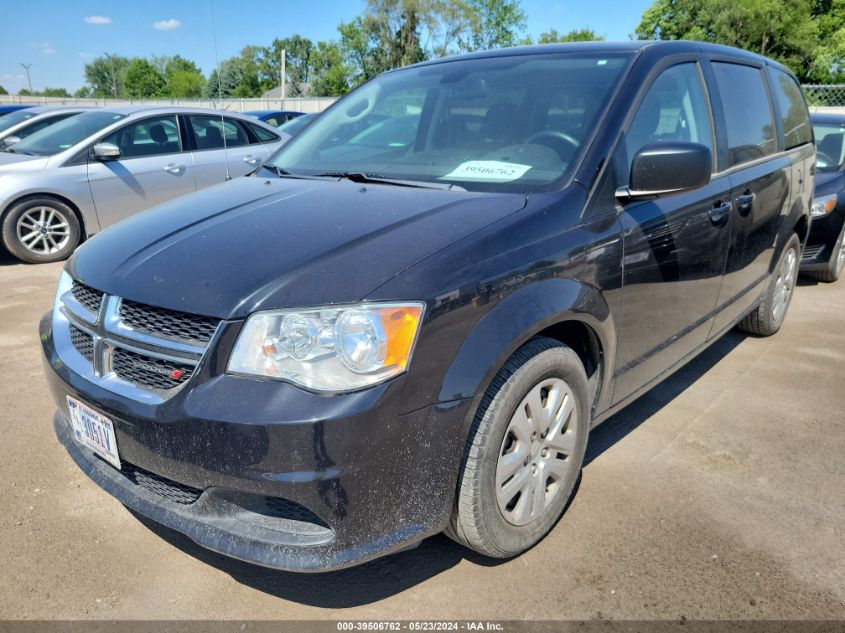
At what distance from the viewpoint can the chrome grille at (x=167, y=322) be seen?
6.42ft

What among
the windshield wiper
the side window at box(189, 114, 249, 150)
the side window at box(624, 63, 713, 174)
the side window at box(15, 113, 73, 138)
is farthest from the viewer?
the side window at box(15, 113, 73, 138)

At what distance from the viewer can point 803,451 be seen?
10.7 feet

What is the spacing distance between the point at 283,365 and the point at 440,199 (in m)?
0.93

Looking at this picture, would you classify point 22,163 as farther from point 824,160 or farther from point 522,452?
point 824,160

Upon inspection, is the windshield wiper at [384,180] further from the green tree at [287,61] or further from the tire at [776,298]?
the green tree at [287,61]

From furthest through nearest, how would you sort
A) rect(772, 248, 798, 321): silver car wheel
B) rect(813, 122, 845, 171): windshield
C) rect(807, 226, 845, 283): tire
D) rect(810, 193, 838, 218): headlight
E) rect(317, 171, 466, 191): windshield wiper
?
1. rect(813, 122, 845, 171): windshield
2. rect(807, 226, 845, 283): tire
3. rect(810, 193, 838, 218): headlight
4. rect(772, 248, 798, 321): silver car wheel
5. rect(317, 171, 466, 191): windshield wiper

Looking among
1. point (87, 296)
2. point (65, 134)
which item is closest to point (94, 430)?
point (87, 296)

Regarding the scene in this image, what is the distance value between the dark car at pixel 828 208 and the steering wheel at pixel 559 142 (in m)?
4.37

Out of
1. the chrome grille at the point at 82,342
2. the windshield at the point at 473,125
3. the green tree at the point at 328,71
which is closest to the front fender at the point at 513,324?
the windshield at the point at 473,125

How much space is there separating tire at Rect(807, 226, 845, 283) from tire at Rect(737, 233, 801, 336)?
157cm

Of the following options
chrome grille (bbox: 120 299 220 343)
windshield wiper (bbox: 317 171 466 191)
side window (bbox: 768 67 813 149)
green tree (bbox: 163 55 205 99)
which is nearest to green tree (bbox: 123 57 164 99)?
green tree (bbox: 163 55 205 99)

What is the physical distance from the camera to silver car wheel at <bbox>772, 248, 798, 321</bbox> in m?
4.68

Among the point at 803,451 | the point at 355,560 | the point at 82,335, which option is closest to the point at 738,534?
the point at 803,451

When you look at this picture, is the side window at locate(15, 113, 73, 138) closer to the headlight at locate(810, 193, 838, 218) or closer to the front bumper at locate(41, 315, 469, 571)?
the front bumper at locate(41, 315, 469, 571)
